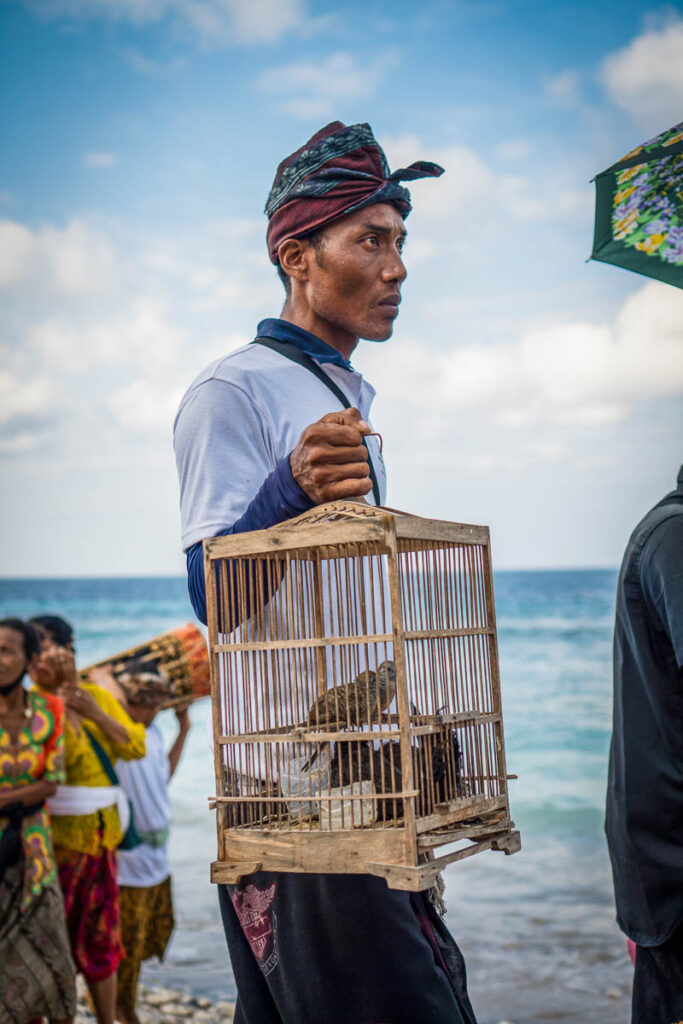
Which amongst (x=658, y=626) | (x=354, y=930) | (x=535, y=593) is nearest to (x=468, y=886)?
(x=658, y=626)

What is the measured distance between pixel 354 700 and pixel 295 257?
3.52ft

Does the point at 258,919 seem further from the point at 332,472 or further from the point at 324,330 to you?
the point at 324,330

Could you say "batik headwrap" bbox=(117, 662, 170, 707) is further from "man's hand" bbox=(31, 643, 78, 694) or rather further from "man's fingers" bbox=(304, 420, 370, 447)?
"man's fingers" bbox=(304, 420, 370, 447)

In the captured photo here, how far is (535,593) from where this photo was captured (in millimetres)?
46188

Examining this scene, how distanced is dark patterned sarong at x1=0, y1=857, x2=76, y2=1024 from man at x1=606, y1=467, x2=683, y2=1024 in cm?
327

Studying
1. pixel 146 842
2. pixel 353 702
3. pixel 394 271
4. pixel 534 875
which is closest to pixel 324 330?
pixel 394 271

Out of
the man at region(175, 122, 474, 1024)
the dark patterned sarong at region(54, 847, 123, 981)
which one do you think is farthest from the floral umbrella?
the dark patterned sarong at region(54, 847, 123, 981)

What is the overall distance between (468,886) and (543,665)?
17.9 m

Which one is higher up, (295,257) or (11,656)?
(295,257)

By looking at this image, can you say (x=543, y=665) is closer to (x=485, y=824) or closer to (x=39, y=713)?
(x=39, y=713)

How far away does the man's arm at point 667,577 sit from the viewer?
2.54 meters

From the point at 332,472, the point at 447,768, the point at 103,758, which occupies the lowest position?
the point at 103,758

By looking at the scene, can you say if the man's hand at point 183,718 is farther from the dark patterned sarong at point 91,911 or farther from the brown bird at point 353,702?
the brown bird at point 353,702

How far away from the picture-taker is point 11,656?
5.31 m
